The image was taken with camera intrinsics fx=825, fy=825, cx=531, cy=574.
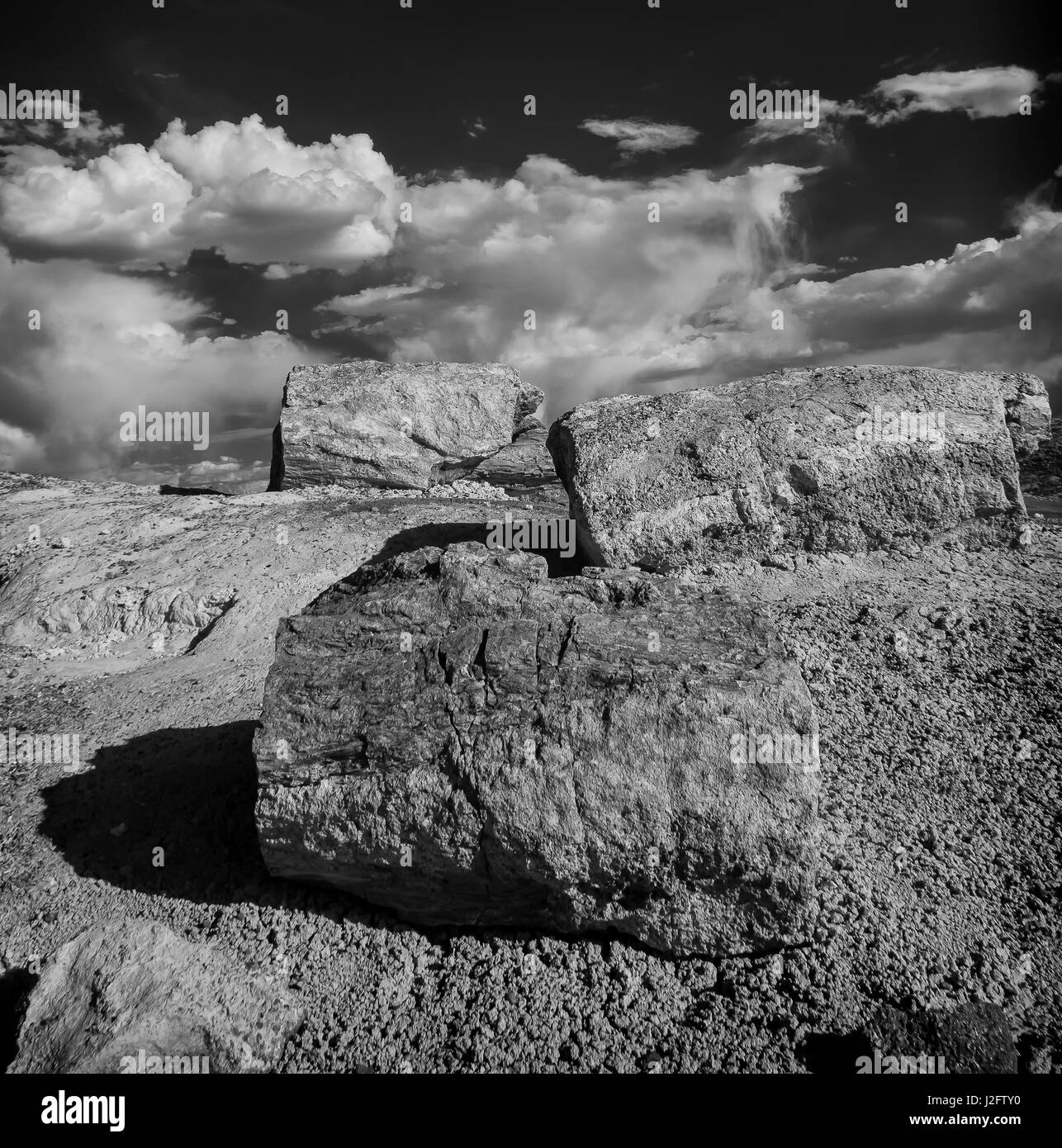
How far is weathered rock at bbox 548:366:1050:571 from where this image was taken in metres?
8.57

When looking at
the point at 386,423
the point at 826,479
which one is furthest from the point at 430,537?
the point at 826,479

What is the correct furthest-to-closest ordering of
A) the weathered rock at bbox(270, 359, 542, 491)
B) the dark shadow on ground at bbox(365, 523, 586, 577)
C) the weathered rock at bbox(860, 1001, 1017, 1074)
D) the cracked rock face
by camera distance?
the weathered rock at bbox(270, 359, 542, 491)
the dark shadow on ground at bbox(365, 523, 586, 577)
the cracked rock face
the weathered rock at bbox(860, 1001, 1017, 1074)

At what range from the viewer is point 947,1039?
436 cm

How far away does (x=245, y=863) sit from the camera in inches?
225

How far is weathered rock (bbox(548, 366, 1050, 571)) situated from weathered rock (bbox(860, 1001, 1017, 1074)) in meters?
4.96

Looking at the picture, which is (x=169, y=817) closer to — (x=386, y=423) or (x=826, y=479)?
(x=826, y=479)

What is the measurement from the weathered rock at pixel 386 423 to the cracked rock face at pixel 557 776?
9611 mm

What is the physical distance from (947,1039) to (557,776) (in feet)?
A: 8.09

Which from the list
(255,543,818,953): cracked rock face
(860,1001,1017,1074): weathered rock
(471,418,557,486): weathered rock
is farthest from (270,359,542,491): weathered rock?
(860,1001,1017,1074): weathered rock

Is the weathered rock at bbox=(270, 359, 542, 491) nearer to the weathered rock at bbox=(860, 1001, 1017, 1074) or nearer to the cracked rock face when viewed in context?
the cracked rock face

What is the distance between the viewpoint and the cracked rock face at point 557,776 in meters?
4.48

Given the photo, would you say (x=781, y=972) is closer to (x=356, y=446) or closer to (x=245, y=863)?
(x=245, y=863)

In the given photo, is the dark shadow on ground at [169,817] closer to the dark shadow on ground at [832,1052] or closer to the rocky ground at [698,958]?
the rocky ground at [698,958]

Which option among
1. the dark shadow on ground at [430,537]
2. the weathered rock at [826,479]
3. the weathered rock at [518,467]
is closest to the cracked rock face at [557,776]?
the weathered rock at [826,479]
